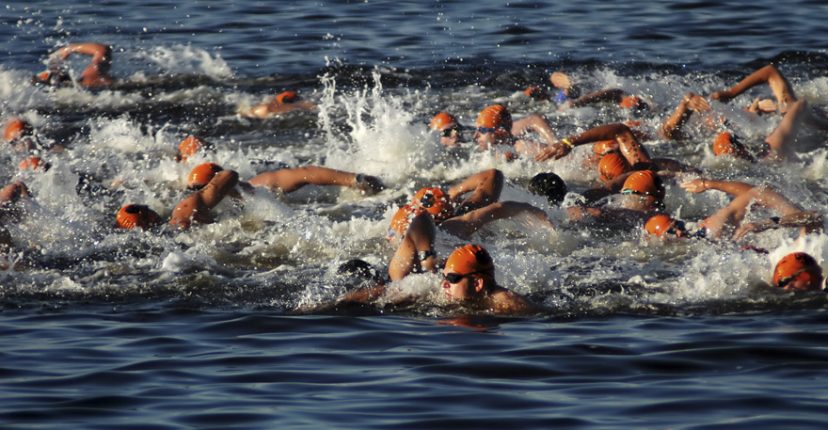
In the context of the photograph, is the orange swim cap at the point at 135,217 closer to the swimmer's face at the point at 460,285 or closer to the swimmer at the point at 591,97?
the swimmer's face at the point at 460,285

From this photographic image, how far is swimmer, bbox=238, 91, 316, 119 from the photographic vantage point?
18406mm

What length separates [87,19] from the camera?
79.3ft

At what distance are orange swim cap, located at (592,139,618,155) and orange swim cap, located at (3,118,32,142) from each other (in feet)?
21.2

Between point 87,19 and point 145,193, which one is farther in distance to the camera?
point 87,19

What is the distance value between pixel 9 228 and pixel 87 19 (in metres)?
11.6

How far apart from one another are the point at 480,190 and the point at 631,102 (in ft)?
17.3

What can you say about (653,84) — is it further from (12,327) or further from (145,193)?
(12,327)

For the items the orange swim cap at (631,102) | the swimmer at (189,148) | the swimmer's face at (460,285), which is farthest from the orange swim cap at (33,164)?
the orange swim cap at (631,102)

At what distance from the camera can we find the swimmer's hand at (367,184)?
47.2ft

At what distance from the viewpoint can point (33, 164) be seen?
15258mm

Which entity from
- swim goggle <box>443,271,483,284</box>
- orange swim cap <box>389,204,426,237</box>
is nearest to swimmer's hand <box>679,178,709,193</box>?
orange swim cap <box>389,204,426,237</box>

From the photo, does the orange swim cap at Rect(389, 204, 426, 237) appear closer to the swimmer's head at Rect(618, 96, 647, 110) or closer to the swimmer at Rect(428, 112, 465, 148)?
the swimmer at Rect(428, 112, 465, 148)

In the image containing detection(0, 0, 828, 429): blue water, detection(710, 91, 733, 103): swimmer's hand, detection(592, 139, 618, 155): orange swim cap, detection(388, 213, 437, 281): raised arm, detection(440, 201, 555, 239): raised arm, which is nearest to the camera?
detection(0, 0, 828, 429): blue water

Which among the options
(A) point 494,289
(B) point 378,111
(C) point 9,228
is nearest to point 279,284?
(A) point 494,289
